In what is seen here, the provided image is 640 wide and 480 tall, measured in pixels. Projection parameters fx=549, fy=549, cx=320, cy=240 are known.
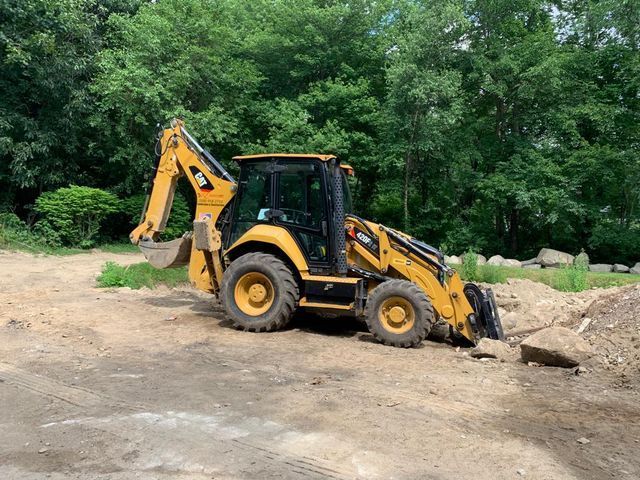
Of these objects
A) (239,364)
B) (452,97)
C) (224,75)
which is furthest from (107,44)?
(239,364)

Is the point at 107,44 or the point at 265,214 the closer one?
the point at 265,214

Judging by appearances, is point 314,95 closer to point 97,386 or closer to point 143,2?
point 143,2

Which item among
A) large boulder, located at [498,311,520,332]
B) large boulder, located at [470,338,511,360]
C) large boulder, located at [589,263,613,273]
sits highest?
large boulder, located at [589,263,613,273]

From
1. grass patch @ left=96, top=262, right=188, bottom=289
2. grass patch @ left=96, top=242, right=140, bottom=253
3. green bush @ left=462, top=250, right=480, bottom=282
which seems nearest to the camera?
grass patch @ left=96, top=262, right=188, bottom=289

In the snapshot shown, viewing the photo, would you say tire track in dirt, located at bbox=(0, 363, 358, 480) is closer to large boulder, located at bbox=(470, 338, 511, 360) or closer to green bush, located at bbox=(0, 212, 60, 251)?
large boulder, located at bbox=(470, 338, 511, 360)

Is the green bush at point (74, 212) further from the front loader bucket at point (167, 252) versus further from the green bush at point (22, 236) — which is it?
the front loader bucket at point (167, 252)

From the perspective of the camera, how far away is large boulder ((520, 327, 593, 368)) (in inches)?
262

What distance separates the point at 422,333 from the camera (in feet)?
24.5

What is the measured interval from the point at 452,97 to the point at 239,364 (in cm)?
1301

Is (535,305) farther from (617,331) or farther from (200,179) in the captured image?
(200,179)

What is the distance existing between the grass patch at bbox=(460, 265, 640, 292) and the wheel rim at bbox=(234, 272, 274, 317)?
20.9ft

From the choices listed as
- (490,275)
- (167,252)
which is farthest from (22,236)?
(490,275)

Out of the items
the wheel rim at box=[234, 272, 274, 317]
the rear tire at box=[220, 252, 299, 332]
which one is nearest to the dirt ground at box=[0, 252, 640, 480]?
the rear tire at box=[220, 252, 299, 332]

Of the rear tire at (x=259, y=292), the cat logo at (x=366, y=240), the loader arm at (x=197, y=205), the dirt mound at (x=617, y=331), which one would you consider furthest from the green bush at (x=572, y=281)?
the loader arm at (x=197, y=205)
